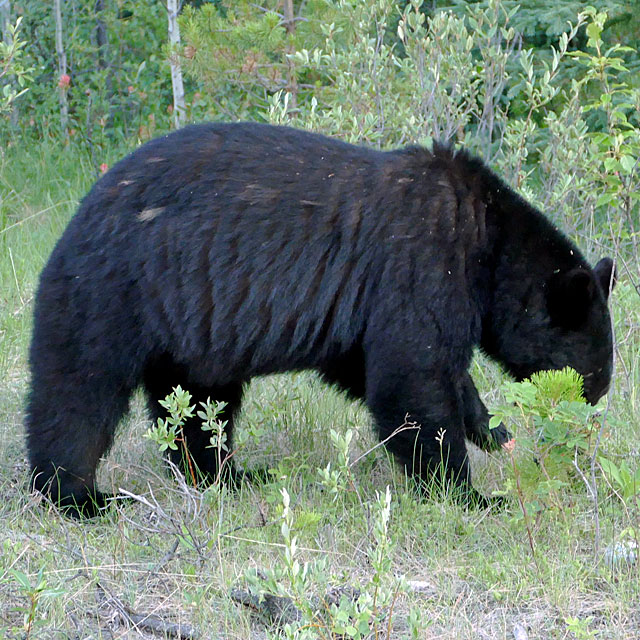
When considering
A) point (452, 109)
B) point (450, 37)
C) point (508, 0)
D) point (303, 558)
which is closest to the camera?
point (303, 558)

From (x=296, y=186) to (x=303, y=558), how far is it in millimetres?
1316

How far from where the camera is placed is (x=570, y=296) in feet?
11.8

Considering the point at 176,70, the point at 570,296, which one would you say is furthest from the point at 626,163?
the point at 176,70

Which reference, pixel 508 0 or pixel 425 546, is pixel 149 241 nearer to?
pixel 425 546

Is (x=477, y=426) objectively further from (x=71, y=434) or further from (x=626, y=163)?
(x=71, y=434)

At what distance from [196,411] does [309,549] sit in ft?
4.61

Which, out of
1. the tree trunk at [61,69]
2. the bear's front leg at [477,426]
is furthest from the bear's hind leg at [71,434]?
the tree trunk at [61,69]

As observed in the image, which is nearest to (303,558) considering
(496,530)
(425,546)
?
(425,546)

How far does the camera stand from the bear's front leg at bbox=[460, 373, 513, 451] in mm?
4168

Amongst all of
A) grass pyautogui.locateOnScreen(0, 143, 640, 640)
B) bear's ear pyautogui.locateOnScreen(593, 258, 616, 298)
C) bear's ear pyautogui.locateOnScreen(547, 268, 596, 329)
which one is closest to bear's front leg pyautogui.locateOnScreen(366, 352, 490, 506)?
grass pyautogui.locateOnScreen(0, 143, 640, 640)

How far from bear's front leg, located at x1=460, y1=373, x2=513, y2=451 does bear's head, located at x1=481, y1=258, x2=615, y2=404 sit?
1.46 ft

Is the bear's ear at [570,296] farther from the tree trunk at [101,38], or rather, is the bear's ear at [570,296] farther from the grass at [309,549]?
the tree trunk at [101,38]

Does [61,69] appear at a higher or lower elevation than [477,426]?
higher

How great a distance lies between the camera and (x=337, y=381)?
3895mm
